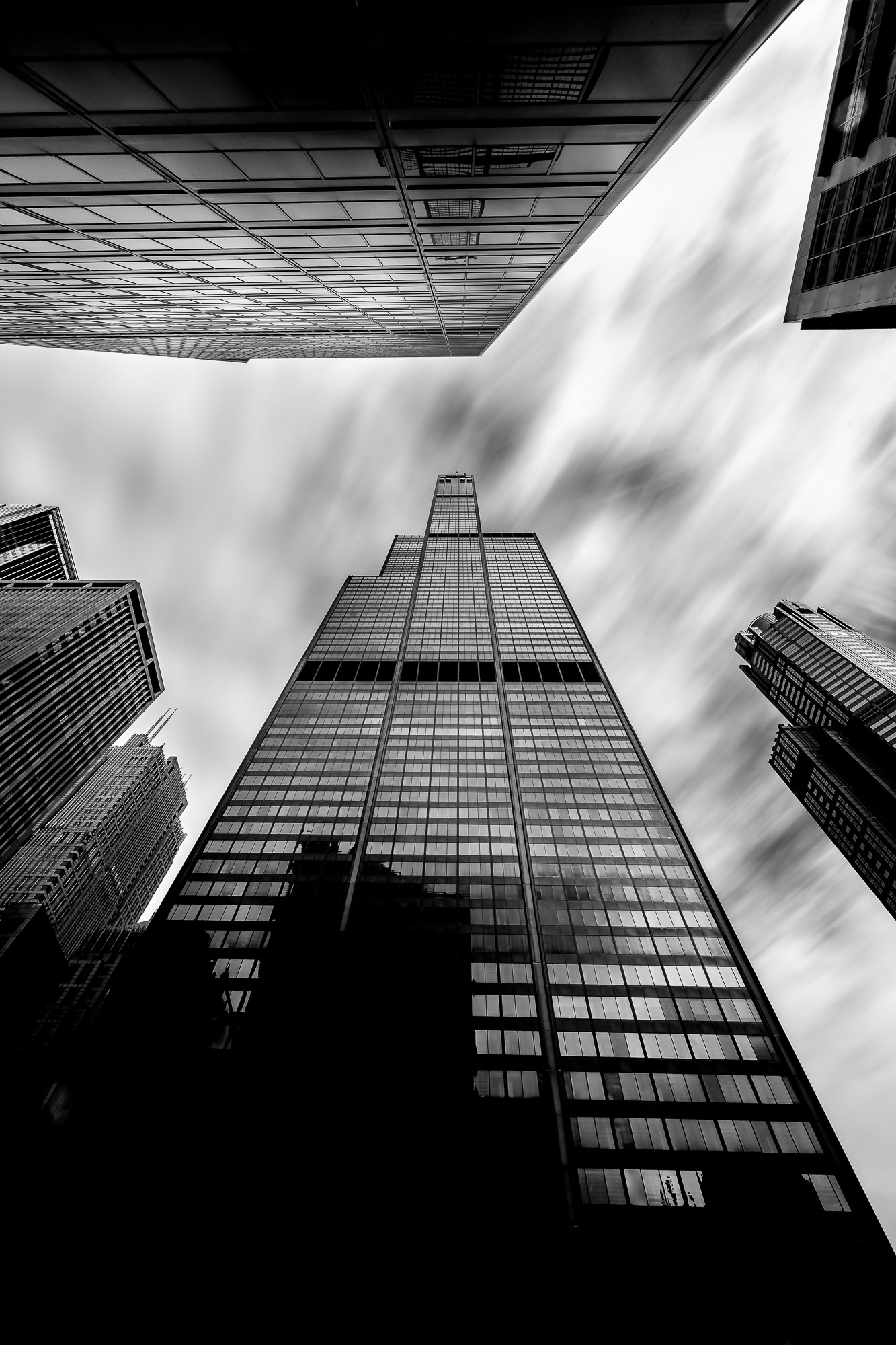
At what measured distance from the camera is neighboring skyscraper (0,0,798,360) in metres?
10.5

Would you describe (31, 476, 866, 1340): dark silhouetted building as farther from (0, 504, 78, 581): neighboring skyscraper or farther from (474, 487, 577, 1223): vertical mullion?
(0, 504, 78, 581): neighboring skyscraper

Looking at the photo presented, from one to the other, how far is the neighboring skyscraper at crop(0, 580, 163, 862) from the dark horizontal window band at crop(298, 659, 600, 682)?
60.9 meters

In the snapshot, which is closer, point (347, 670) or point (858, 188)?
point (858, 188)

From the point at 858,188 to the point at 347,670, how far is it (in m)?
99.7

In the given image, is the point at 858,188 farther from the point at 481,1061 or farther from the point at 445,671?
the point at 445,671

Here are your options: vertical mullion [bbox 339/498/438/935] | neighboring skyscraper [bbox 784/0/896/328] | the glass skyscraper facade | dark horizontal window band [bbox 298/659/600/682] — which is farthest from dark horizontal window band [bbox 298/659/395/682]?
neighboring skyscraper [bbox 784/0/896/328]

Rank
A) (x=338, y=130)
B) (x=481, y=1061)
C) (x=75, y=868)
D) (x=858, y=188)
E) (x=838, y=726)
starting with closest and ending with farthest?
(x=338, y=130)
(x=858, y=188)
(x=481, y=1061)
(x=838, y=726)
(x=75, y=868)

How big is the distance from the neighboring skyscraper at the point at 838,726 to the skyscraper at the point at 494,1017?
7450 centimetres

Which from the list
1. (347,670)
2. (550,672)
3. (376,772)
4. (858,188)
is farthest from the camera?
(347,670)

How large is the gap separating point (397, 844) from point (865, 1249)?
5319cm

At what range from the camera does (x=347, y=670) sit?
379 feet

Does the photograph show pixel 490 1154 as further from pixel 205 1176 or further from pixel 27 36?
pixel 27 36

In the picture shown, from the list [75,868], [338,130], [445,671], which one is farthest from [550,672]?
[75,868]

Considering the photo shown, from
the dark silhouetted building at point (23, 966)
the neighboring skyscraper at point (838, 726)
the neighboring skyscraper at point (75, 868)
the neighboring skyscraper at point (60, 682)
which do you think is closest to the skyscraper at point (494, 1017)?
the neighboring skyscraper at point (60, 682)
